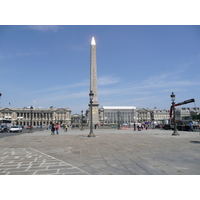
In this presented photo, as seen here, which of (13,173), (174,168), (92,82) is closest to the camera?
(13,173)

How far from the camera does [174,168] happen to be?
529 cm

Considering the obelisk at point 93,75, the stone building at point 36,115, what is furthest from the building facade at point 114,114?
the obelisk at point 93,75

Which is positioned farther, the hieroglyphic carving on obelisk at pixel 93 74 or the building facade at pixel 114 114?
the building facade at pixel 114 114

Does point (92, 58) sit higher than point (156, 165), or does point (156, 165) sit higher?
point (92, 58)

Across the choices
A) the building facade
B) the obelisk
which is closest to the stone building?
the building facade

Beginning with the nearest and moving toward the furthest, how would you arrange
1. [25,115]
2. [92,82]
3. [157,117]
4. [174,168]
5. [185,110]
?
[174,168]
[92,82]
[185,110]
[25,115]
[157,117]

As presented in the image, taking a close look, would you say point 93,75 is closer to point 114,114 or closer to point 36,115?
point 114,114

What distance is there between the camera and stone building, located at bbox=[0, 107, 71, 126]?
437 feet

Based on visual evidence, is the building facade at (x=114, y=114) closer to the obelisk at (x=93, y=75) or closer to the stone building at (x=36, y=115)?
the stone building at (x=36, y=115)

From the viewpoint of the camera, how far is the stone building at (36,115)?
13325 cm

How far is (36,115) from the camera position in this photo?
13662 centimetres

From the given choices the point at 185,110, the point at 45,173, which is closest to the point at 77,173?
the point at 45,173

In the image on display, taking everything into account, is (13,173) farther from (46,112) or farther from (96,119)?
(46,112)
